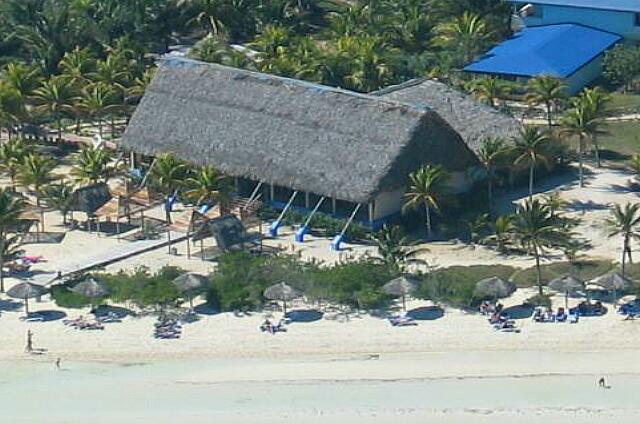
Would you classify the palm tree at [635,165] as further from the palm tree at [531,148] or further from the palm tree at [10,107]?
the palm tree at [10,107]

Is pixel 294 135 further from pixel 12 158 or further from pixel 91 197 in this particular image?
pixel 12 158

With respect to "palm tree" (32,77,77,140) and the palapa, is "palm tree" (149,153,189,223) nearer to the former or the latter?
"palm tree" (32,77,77,140)

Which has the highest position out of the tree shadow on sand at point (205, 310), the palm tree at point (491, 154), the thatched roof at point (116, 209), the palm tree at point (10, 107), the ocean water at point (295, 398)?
the palm tree at point (10, 107)

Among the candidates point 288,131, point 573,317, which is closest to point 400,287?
point 573,317

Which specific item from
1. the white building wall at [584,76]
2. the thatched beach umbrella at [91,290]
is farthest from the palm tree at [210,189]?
the white building wall at [584,76]

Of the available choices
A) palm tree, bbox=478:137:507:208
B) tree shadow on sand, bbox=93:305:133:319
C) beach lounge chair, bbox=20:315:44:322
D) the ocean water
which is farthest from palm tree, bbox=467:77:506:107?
the ocean water

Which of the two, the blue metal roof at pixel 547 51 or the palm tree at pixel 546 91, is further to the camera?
the blue metal roof at pixel 547 51
